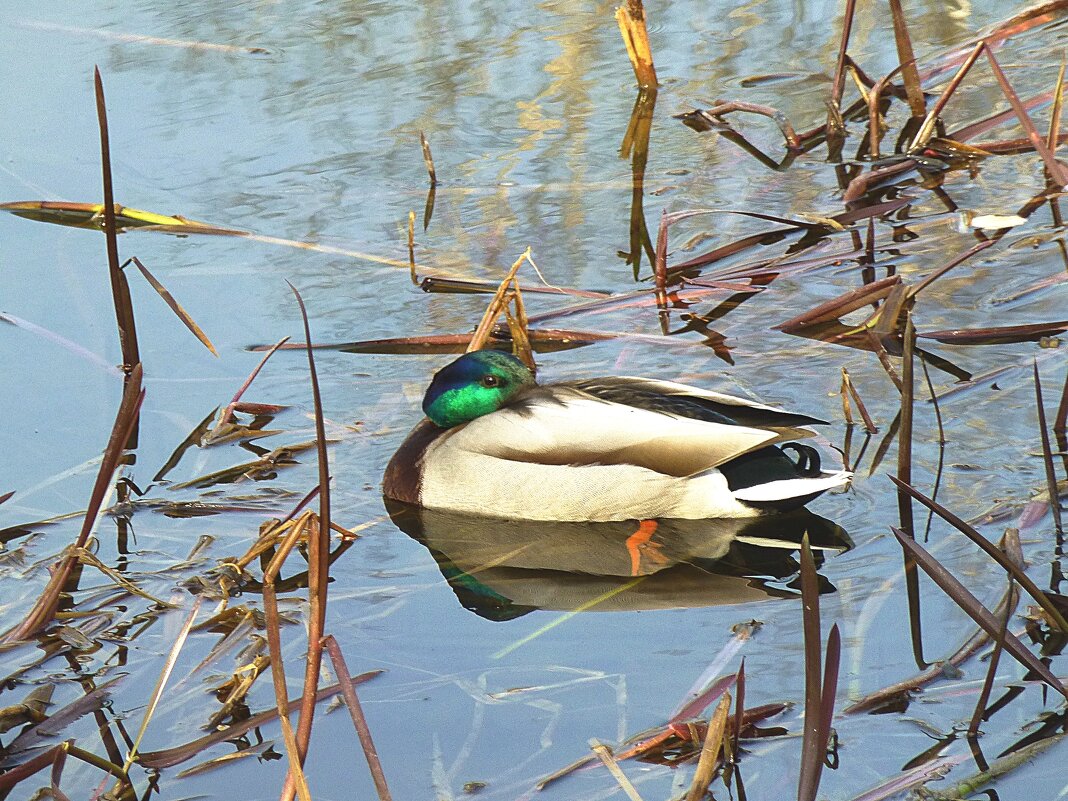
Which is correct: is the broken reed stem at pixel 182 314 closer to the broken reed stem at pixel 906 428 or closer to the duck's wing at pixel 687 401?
the duck's wing at pixel 687 401

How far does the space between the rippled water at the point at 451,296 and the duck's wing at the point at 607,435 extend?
37cm

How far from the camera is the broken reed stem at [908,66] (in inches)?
291

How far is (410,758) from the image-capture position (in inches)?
141

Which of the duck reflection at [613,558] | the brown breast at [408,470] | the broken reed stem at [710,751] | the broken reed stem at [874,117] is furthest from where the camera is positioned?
the broken reed stem at [874,117]

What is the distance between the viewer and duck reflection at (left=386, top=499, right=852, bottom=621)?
4.38m

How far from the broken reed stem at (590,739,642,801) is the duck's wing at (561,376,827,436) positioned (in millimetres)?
1709

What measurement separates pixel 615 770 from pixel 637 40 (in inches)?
235

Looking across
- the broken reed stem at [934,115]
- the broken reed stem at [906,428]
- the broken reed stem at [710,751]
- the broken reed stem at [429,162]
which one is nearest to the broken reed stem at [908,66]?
the broken reed stem at [934,115]

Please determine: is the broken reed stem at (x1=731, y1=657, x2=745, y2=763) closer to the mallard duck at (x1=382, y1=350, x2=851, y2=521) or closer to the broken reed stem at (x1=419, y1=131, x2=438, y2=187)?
the mallard duck at (x1=382, y1=350, x2=851, y2=521)

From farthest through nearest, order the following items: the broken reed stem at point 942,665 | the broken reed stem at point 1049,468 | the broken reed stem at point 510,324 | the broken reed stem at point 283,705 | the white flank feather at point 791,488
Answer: the broken reed stem at point 510,324, the white flank feather at point 791,488, the broken reed stem at point 1049,468, the broken reed stem at point 942,665, the broken reed stem at point 283,705

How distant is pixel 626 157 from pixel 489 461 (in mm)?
3170

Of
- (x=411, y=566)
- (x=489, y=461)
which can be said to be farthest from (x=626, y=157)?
(x=411, y=566)

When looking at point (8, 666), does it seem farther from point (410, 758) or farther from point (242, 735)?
point (410, 758)

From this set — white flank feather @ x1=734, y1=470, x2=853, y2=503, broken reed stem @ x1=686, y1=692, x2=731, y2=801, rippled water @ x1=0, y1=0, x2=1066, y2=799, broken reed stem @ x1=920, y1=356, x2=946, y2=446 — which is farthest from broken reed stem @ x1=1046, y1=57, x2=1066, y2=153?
broken reed stem @ x1=686, y1=692, x2=731, y2=801
